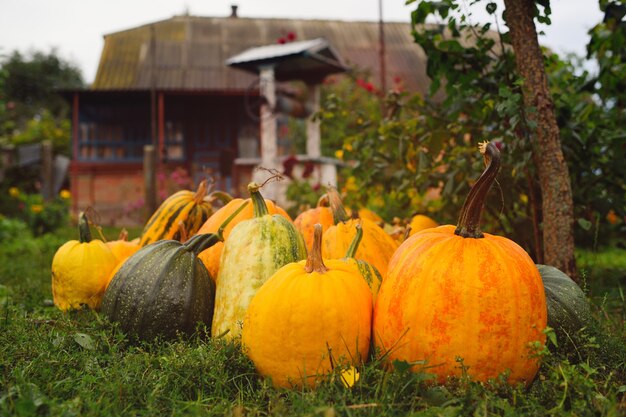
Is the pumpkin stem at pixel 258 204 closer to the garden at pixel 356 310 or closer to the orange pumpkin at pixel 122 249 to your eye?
the garden at pixel 356 310

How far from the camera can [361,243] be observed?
2.61m

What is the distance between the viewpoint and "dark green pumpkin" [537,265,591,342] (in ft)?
7.24

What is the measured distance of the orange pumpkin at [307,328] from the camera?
184cm

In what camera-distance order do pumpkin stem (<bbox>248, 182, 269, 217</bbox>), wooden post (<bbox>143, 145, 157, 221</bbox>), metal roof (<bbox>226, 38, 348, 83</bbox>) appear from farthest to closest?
metal roof (<bbox>226, 38, 348, 83</bbox>)
wooden post (<bbox>143, 145, 157, 221</bbox>)
pumpkin stem (<bbox>248, 182, 269, 217</bbox>)

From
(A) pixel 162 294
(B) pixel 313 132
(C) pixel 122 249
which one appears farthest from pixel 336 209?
(B) pixel 313 132

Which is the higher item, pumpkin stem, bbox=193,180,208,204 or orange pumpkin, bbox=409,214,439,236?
pumpkin stem, bbox=193,180,208,204

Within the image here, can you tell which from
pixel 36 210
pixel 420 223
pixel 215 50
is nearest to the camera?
pixel 420 223

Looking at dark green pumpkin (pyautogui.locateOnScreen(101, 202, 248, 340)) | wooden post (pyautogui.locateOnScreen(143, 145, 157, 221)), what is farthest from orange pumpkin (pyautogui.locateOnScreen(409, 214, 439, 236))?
wooden post (pyautogui.locateOnScreen(143, 145, 157, 221))

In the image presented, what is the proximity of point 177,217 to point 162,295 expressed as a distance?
3.20 feet

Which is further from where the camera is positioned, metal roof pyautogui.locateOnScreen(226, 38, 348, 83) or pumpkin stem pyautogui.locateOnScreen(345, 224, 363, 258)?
metal roof pyautogui.locateOnScreen(226, 38, 348, 83)

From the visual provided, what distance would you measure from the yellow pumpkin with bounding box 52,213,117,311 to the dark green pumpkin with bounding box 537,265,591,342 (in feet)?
7.08

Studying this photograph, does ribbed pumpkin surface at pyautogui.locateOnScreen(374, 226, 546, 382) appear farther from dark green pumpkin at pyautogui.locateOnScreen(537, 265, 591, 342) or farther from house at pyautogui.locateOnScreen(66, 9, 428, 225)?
house at pyautogui.locateOnScreen(66, 9, 428, 225)

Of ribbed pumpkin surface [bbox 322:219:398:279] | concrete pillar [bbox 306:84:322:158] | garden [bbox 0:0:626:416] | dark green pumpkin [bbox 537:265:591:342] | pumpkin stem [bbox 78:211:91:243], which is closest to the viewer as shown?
garden [bbox 0:0:626:416]

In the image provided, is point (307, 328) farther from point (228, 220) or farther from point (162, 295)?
point (228, 220)
